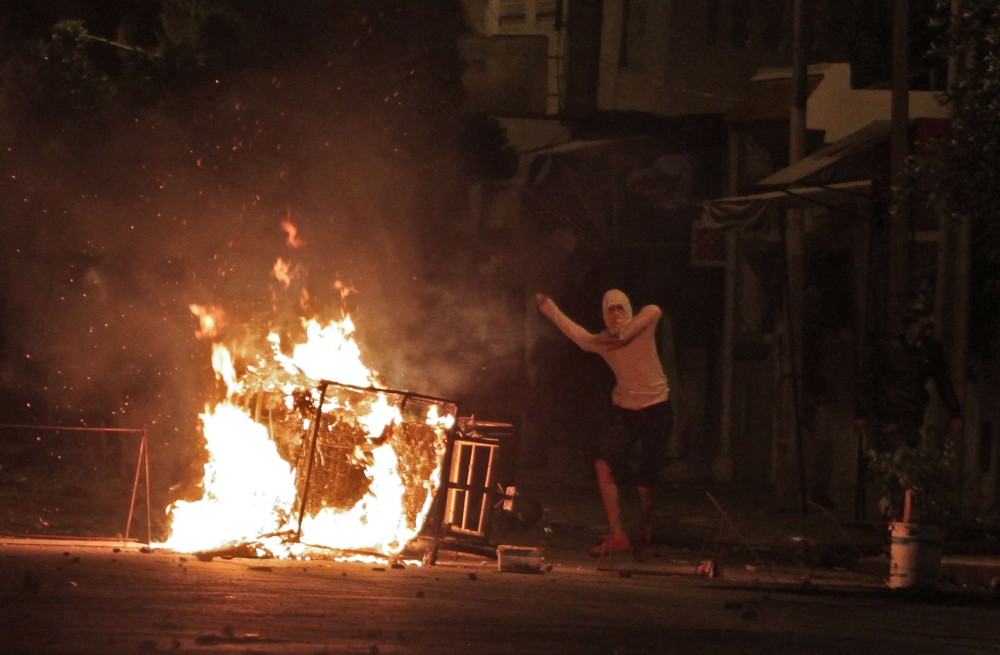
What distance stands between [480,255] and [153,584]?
15970 mm

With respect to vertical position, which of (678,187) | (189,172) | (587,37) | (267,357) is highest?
(587,37)

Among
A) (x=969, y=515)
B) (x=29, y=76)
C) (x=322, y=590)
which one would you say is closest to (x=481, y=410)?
(x=29, y=76)

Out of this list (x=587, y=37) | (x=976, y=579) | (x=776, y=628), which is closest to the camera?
(x=776, y=628)

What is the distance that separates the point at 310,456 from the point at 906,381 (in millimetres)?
5226

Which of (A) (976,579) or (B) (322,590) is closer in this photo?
(B) (322,590)

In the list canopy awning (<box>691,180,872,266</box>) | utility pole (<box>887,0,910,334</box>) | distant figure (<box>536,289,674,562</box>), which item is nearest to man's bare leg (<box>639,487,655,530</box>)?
distant figure (<box>536,289,674,562</box>)

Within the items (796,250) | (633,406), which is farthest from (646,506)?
(796,250)

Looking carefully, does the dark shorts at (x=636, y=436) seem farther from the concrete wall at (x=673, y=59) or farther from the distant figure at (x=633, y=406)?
the concrete wall at (x=673, y=59)

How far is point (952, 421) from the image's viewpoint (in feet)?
41.5

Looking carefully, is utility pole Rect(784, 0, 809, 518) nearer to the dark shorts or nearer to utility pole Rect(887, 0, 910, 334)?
utility pole Rect(887, 0, 910, 334)

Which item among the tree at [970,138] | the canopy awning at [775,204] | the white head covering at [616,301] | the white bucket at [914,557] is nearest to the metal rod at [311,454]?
the white head covering at [616,301]

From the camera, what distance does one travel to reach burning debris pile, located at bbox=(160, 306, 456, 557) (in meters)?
10.0

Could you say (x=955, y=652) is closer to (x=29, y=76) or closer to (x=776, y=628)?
(x=776, y=628)

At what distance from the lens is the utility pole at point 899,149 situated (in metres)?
14.7
